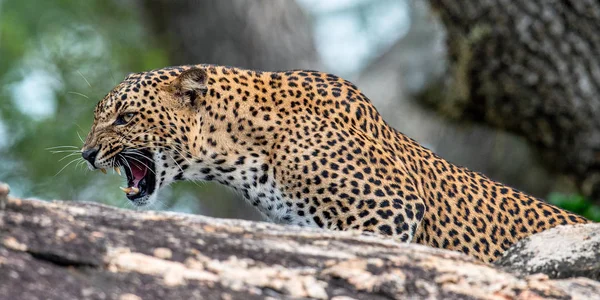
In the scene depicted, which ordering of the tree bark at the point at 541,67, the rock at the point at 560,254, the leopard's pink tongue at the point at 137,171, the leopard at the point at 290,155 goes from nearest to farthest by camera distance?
the rock at the point at 560,254, the leopard at the point at 290,155, the leopard's pink tongue at the point at 137,171, the tree bark at the point at 541,67

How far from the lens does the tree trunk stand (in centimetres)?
1945

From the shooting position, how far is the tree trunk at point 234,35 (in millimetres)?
19453

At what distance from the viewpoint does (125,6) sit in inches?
1085

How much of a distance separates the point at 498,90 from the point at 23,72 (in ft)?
40.0

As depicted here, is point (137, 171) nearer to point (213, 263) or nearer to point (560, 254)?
point (213, 263)

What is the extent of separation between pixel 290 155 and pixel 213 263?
9.47 ft

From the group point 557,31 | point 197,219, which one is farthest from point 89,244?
point 557,31

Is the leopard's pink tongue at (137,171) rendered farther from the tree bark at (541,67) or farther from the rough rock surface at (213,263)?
the tree bark at (541,67)

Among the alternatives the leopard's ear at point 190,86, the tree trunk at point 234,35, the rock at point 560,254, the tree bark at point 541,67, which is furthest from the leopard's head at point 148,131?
the tree trunk at point 234,35

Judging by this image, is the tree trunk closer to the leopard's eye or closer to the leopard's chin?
the leopard's chin

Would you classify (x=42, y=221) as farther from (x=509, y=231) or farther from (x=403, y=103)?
(x=403, y=103)

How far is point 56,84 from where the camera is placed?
23.1 m

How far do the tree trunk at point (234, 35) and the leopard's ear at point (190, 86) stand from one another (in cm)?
960

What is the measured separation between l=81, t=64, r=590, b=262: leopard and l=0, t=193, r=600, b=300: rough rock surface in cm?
192
